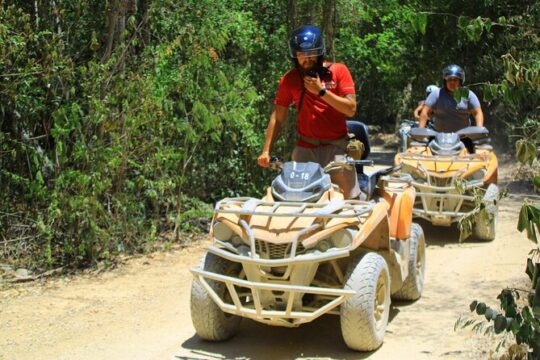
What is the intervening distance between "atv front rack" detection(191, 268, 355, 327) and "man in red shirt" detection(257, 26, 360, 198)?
1201 millimetres

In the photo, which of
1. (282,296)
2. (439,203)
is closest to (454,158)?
(439,203)

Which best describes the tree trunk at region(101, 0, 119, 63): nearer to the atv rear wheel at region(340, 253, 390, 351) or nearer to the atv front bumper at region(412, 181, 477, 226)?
the atv front bumper at region(412, 181, 477, 226)

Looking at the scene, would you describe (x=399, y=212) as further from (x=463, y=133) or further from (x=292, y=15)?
(x=292, y=15)

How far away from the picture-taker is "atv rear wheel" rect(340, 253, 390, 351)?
5.55 m

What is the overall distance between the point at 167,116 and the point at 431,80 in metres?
10.8

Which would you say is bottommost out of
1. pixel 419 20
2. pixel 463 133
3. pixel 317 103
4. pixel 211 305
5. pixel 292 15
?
pixel 211 305

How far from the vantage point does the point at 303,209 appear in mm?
5762

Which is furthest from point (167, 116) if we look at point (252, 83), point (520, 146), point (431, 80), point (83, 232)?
point (431, 80)

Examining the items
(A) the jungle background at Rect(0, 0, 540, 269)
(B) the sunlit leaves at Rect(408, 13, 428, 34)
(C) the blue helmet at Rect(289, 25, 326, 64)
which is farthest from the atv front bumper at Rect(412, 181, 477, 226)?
(B) the sunlit leaves at Rect(408, 13, 428, 34)

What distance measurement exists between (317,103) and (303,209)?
1.28 metres

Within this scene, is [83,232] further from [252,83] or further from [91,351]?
[252,83]

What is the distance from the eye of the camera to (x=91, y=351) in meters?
6.16

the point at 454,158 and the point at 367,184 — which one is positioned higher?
the point at 367,184

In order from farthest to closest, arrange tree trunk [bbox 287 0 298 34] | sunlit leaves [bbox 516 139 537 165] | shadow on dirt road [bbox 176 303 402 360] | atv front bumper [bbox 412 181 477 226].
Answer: tree trunk [bbox 287 0 298 34] < atv front bumper [bbox 412 181 477 226] < shadow on dirt road [bbox 176 303 402 360] < sunlit leaves [bbox 516 139 537 165]
